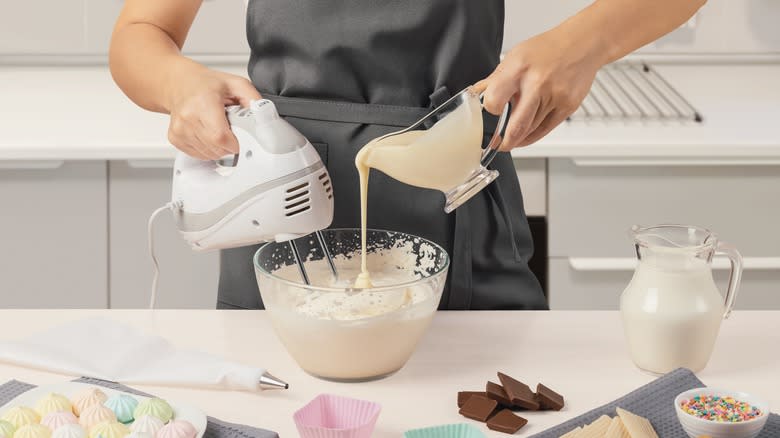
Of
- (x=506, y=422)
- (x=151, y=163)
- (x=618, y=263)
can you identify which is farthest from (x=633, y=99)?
(x=506, y=422)

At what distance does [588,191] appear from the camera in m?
2.04

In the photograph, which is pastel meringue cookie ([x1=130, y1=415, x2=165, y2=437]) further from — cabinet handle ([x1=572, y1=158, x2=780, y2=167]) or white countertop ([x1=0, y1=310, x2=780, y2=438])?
cabinet handle ([x1=572, y1=158, x2=780, y2=167])

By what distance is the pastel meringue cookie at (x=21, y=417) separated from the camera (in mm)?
921

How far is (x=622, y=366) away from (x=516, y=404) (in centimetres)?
17

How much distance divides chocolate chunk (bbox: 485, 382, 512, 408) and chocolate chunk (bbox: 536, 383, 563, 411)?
0.10 feet

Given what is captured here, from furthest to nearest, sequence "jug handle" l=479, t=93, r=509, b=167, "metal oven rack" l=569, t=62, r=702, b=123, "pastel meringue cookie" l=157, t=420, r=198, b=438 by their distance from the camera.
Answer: "metal oven rack" l=569, t=62, r=702, b=123 → "jug handle" l=479, t=93, r=509, b=167 → "pastel meringue cookie" l=157, t=420, r=198, b=438

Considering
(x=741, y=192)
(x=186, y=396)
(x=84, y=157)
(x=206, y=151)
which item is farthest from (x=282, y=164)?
(x=741, y=192)

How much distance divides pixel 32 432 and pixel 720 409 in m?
0.60

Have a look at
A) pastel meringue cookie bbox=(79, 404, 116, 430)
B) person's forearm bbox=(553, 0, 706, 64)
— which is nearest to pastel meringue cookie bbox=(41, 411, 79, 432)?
pastel meringue cookie bbox=(79, 404, 116, 430)

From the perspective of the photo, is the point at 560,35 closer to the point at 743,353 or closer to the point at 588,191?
the point at 743,353

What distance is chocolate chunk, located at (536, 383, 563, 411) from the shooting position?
102 centimetres

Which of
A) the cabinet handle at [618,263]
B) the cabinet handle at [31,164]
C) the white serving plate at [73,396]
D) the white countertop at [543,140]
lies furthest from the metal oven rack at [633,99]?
the white serving plate at [73,396]

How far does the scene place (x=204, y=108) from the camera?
1.15m

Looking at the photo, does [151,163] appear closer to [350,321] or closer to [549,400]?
[350,321]
